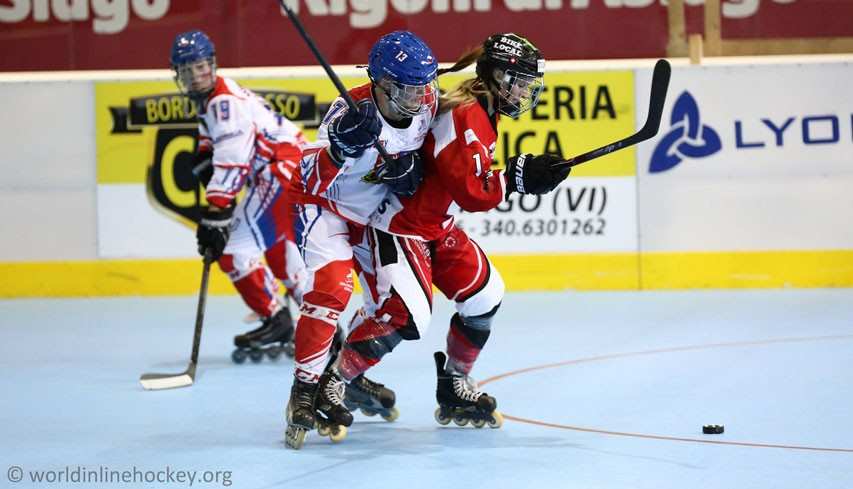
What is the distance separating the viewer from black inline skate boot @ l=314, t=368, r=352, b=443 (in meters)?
4.89

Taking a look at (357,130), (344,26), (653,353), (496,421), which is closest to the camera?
(357,130)

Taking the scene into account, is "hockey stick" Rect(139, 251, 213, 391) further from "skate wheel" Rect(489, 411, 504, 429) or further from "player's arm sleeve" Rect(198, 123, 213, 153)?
"skate wheel" Rect(489, 411, 504, 429)

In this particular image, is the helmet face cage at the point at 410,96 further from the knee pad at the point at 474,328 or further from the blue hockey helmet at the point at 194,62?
the blue hockey helmet at the point at 194,62

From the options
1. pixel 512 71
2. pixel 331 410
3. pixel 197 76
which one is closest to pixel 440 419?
pixel 331 410

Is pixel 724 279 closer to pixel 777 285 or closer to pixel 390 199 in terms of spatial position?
pixel 777 285

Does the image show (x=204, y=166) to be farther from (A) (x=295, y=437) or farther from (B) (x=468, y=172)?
(B) (x=468, y=172)

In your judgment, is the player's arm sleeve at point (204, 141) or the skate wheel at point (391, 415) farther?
the player's arm sleeve at point (204, 141)

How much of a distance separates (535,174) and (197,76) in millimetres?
2464

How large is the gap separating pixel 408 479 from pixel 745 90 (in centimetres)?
531

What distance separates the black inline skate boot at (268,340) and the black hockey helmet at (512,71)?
2481 millimetres

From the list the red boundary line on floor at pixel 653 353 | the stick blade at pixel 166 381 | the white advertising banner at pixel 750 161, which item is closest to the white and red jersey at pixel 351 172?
the red boundary line on floor at pixel 653 353

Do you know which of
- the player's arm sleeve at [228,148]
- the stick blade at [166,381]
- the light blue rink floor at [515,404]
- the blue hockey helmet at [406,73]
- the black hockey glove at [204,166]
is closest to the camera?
the light blue rink floor at [515,404]

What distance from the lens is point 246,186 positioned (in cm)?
689

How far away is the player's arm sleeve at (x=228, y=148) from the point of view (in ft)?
21.5
